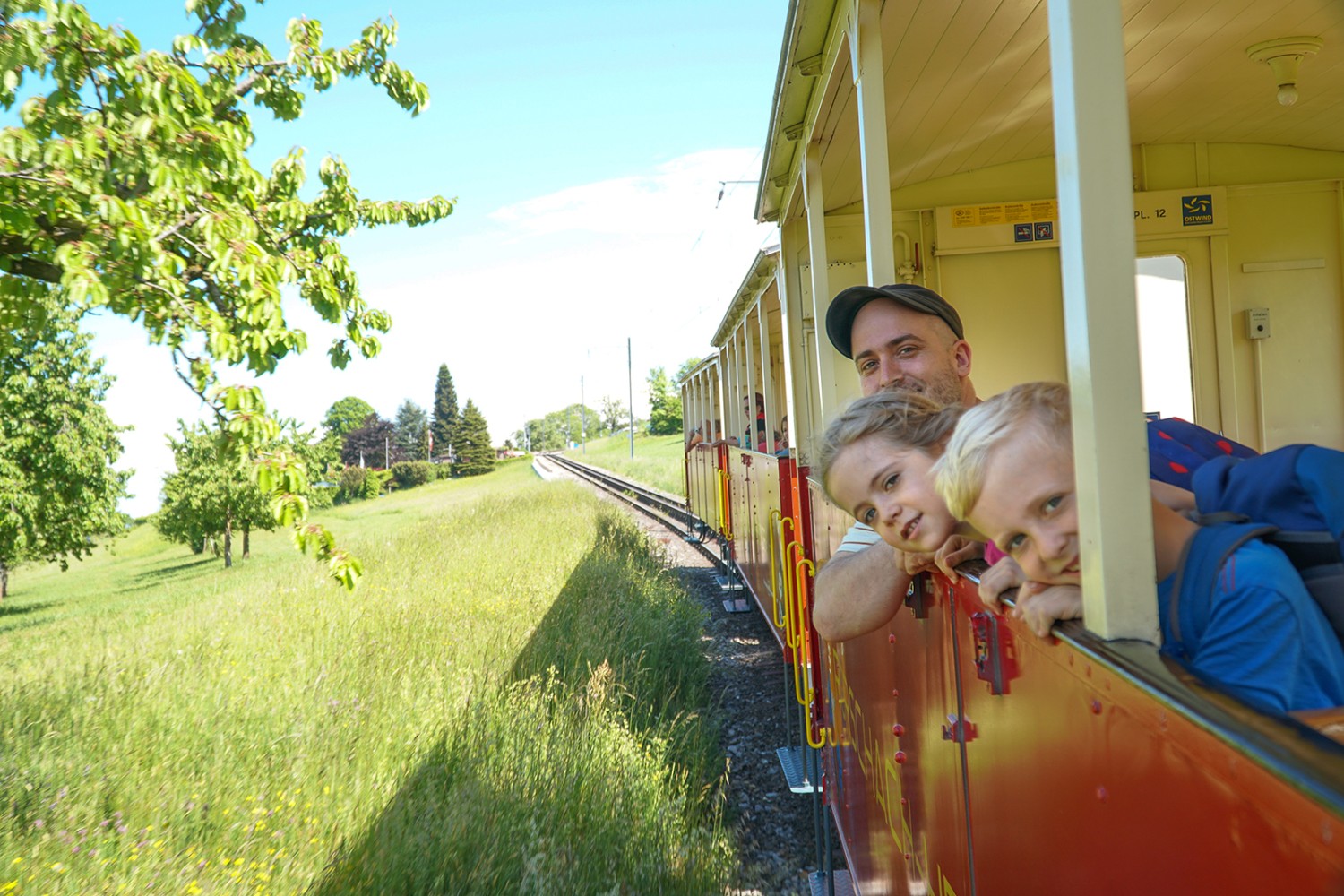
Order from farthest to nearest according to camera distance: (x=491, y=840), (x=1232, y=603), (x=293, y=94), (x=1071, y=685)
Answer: (x=293, y=94) → (x=491, y=840) → (x=1071, y=685) → (x=1232, y=603)

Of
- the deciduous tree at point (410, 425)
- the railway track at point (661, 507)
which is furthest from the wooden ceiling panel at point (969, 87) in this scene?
the deciduous tree at point (410, 425)

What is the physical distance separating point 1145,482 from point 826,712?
131 inches

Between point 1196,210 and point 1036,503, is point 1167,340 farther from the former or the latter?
point 1036,503

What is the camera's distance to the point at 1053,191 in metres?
5.68

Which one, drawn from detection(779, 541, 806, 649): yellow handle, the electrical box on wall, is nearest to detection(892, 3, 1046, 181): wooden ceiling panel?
the electrical box on wall

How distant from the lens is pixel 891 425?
1.99 m

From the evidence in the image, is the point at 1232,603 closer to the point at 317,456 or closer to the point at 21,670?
the point at 21,670

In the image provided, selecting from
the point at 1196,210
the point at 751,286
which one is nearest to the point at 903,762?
the point at 1196,210

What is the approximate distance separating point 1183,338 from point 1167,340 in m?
0.09

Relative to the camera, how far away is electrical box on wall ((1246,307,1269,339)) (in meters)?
5.19

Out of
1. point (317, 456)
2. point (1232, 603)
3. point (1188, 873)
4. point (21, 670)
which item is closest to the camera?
point (1188, 873)

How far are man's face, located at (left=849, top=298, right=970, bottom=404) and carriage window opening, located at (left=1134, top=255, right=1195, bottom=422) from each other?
3.05 m

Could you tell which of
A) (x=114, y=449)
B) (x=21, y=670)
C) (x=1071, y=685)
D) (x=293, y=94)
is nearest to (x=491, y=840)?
(x=1071, y=685)

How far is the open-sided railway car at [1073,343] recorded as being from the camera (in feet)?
3.35
